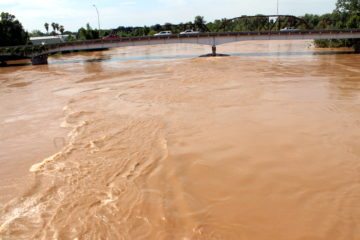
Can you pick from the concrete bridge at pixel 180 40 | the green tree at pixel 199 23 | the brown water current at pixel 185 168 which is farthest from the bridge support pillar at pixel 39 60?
the green tree at pixel 199 23

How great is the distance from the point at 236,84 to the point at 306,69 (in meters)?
12.5

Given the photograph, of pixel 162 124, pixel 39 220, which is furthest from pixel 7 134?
pixel 39 220

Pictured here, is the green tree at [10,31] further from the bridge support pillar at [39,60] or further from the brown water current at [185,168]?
the brown water current at [185,168]

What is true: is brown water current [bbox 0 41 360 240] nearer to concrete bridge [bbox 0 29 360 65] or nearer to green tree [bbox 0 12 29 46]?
concrete bridge [bbox 0 29 360 65]

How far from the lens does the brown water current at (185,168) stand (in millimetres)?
8062

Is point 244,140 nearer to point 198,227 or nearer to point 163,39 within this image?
point 198,227

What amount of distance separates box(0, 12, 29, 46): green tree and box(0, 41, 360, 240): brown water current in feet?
188

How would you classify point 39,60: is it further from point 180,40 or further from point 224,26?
point 224,26

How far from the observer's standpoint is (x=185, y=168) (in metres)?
11.1

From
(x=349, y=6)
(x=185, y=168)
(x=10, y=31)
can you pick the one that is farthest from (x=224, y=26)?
(x=185, y=168)

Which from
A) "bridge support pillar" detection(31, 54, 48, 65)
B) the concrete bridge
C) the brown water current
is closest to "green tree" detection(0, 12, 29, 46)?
the concrete bridge

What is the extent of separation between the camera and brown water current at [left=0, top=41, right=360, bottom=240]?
317 inches

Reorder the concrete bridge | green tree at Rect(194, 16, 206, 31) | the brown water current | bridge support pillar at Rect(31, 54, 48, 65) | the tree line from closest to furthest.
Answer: the brown water current, the concrete bridge, bridge support pillar at Rect(31, 54, 48, 65), the tree line, green tree at Rect(194, 16, 206, 31)

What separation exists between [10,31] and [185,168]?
242ft
